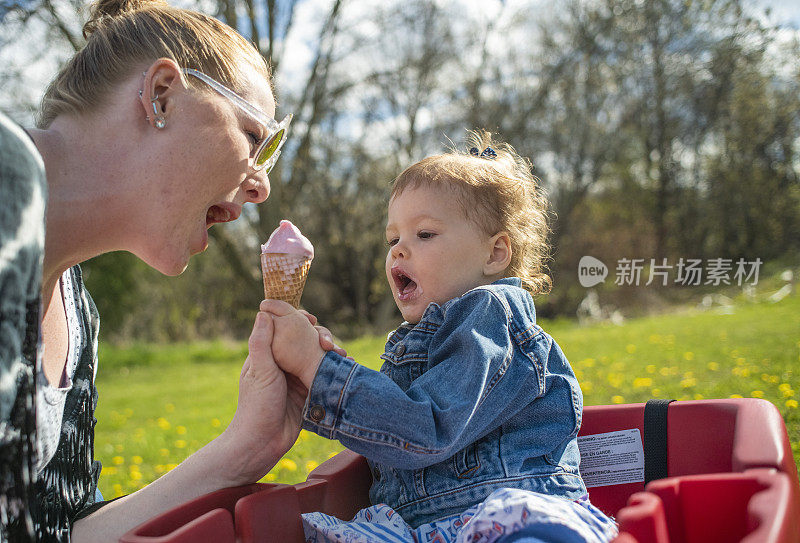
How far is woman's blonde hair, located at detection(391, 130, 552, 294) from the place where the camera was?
6.04 ft

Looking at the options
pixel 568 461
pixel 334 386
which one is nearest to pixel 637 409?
Result: pixel 568 461

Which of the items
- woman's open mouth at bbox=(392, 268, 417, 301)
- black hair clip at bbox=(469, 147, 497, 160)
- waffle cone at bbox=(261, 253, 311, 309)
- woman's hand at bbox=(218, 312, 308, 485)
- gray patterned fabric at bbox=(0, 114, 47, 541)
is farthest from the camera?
black hair clip at bbox=(469, 147, 497, 160)

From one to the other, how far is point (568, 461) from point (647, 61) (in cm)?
1218

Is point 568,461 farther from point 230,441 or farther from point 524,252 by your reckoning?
point 230,441

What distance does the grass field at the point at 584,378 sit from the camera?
382 centimetres

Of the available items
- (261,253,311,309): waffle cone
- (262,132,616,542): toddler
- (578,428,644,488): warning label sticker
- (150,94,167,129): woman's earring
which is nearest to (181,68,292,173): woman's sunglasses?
(150,94,167,129): woman's earring

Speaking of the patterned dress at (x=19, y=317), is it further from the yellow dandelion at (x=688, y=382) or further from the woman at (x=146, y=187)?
the yellow dandelion at (x=688, y=382)

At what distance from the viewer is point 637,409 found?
1.89m

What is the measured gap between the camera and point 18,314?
44.0 inches

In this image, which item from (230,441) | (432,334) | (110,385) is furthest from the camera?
(110,385)

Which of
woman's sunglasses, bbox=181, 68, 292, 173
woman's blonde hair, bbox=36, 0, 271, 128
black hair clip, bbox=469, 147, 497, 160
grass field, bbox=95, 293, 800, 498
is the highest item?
woman's blonde hair, bbox=36, 0, 271, 128

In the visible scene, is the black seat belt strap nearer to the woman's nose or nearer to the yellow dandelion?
the woman's nose

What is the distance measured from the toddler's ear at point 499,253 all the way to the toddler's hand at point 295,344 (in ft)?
1.89

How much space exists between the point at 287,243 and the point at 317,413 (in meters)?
0.43
